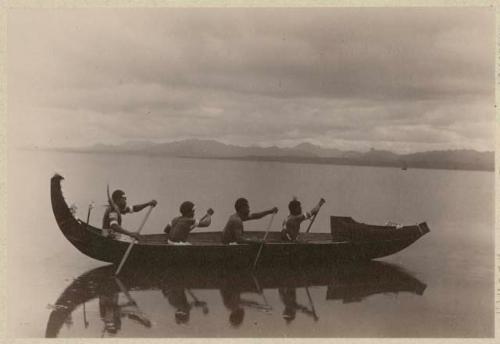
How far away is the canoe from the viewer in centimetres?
1074

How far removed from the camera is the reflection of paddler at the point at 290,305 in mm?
9102

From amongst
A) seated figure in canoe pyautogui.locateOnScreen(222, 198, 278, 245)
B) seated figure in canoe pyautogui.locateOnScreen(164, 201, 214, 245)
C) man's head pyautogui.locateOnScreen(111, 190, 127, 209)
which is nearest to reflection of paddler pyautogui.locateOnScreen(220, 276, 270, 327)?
seated figure in canoe pyautogui.locateOnScreen(222, 198, 278, 245)

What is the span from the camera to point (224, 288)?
34.3ft

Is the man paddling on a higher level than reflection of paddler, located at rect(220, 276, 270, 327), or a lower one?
higher

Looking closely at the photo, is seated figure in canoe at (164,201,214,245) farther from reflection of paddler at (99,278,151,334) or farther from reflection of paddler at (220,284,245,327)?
reflection of paddler at (99,278,151,334)

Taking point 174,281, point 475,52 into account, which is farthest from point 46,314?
point 475,52

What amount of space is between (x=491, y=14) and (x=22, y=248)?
11620 mm

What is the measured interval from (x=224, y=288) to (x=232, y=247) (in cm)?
98

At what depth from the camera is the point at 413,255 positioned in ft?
48.8

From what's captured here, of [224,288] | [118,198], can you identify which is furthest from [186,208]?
[224,288]

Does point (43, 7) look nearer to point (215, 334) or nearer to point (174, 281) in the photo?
point (174, 281)

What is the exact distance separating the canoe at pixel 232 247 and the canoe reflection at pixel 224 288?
0.27 meters

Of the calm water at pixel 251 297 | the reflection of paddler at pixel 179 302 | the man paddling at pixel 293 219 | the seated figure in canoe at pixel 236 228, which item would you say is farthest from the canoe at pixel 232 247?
the reflection of paddler at pixel 179 302

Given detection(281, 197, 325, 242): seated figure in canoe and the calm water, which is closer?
the calm water
